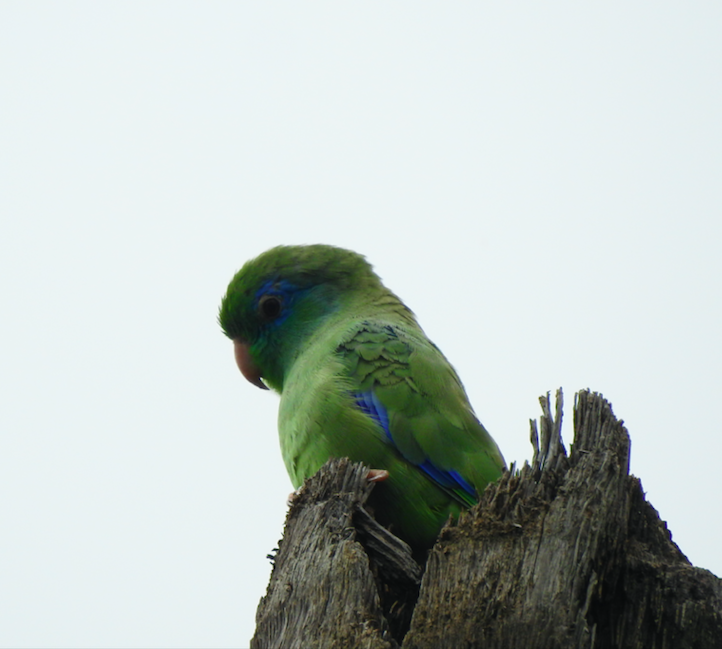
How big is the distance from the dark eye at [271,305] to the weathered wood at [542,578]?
11.5 feet

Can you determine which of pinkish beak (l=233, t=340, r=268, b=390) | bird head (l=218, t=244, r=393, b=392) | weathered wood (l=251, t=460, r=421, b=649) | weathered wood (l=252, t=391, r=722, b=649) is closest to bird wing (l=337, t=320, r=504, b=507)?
bird head (l=218, t=244, r=393, b=392)

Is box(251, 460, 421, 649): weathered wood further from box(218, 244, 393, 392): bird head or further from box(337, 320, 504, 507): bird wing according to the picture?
box(218, 244, 393, 392): bird head

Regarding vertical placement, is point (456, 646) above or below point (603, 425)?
below

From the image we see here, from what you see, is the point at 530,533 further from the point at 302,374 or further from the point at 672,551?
the point at 302,374

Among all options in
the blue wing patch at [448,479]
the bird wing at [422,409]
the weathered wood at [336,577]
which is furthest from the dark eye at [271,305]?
the weathered wood at [336,577]

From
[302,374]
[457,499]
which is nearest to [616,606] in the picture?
[457,499]

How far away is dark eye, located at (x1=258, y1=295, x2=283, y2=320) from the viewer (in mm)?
7086

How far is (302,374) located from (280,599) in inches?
109

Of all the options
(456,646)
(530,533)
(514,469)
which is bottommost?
(456,646)

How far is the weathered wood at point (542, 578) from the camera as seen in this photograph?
3082 millimetres

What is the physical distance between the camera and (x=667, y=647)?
322 cm

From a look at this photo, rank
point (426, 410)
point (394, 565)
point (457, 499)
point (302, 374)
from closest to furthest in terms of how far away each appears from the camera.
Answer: point (394, 565)
point (457, 499)
point (426, 410)
point (302, 374)

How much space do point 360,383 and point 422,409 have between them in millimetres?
515

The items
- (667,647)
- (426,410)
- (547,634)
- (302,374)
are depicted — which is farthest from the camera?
(302,374)
